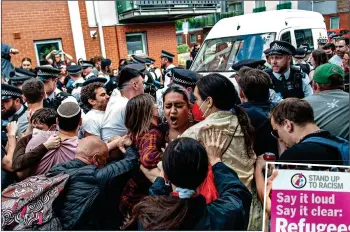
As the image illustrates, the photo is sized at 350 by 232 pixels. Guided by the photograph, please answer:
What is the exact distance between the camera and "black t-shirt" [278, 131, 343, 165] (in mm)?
1437

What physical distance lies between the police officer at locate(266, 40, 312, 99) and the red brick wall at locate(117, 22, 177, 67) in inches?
38.2

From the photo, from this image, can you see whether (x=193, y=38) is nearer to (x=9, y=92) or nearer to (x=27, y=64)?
(x=27, y=64)

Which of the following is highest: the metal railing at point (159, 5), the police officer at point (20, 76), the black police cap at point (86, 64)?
the metal railing at point (159, 5)

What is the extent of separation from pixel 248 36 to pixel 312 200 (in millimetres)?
3236

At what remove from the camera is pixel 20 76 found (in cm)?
354

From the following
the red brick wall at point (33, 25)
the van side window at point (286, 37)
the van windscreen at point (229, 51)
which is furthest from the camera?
the van side window at point (286, 37)

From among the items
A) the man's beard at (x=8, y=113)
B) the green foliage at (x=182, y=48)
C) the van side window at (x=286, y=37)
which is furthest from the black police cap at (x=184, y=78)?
the van side window at (x=286, y=37)

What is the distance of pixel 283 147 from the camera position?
5.59 feet

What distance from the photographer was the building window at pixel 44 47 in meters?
3.11

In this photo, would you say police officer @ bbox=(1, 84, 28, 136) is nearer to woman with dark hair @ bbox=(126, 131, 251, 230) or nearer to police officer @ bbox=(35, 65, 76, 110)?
police officer @ bbox=(35, 65, 76, 110)

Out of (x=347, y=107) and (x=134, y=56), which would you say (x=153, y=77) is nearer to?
(x=134, y=56)

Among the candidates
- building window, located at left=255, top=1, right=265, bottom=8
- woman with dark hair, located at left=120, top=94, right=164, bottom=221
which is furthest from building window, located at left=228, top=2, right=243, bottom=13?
woman with dark hair, located at left=120, top=94, right=164, bottom=221

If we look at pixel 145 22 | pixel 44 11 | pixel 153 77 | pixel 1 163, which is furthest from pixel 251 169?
pixel 153 77

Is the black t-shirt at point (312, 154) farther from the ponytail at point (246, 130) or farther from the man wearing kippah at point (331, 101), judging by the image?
the man wearing kippah at point (331, 101)
